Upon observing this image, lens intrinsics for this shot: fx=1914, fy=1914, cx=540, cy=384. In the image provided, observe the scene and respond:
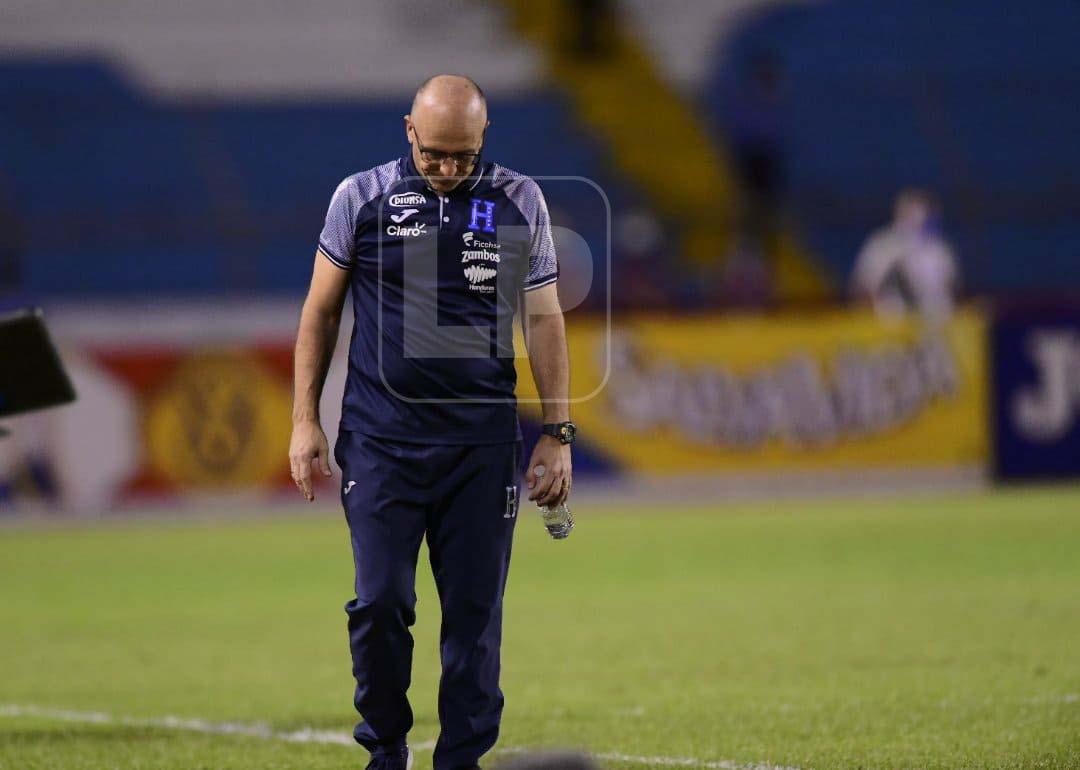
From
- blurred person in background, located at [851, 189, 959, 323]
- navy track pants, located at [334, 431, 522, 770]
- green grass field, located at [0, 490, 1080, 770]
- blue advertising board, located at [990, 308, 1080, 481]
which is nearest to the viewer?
navy track pants, located at [334, 431, 522, 770]

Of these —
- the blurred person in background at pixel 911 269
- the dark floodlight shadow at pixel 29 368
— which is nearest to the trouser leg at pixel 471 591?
the dark floodlight shadow at pixel 29 368

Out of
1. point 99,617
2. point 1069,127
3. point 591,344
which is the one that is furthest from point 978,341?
point 99,617

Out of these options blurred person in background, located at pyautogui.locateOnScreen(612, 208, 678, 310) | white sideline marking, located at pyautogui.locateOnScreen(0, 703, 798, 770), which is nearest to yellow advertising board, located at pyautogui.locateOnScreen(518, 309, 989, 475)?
blurred person in background, located at pyautogui.locateOnScreen(612, 208, 678, 310)

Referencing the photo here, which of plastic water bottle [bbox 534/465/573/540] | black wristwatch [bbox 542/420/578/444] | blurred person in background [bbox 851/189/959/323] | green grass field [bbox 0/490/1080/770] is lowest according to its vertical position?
green grass field [bbox 0/490/1080/770]

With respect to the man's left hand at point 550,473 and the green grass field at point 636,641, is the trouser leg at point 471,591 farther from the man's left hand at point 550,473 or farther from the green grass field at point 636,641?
the green grass field at point 636,641

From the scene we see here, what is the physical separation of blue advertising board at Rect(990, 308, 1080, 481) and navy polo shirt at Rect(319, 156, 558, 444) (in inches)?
516

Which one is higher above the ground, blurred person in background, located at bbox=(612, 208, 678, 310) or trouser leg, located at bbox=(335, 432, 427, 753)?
blurred person in background, located at bbox=(612, 208, 678, 310)

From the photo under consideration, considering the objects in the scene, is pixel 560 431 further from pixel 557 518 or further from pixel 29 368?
pixel 29 368

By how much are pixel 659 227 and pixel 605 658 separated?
12331 millimetres

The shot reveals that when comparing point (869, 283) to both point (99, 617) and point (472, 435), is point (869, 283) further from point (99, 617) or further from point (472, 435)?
point (472, 435)

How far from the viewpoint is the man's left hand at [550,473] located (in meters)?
6.00

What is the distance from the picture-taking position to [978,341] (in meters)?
18.4

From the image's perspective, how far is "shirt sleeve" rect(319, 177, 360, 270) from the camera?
5949 mm

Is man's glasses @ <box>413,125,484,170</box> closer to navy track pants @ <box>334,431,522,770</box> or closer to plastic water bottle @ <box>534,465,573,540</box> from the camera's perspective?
navy track pants @ <box>334,431,522,770</box>
